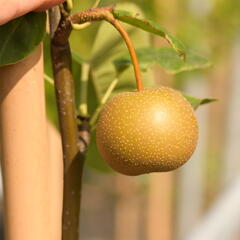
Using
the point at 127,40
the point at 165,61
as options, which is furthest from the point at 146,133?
the point at 165,61

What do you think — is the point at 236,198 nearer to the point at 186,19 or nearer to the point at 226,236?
the point at 226,236

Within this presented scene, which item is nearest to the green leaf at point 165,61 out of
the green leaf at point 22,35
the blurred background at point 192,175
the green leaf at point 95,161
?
the green leaf at point 95,161

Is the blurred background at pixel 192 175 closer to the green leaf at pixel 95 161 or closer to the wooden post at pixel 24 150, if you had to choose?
the green leaf at pixel 95 161

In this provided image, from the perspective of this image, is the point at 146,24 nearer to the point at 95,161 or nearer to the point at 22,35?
the point at 22,35

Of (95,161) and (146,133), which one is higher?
(146,133)

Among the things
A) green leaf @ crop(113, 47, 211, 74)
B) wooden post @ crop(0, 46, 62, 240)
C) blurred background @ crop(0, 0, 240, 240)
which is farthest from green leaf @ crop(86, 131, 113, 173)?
blurred background @ crop(0, 0, 240, 240)

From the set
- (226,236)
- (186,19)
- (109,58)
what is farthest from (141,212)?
(109,58)
